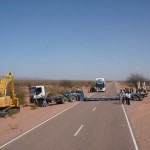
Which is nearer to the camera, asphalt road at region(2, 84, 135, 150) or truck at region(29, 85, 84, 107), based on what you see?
asphalt road at region(2, 84, 135, 150)

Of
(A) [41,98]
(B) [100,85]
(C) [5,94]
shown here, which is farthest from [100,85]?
(C) [5,94]

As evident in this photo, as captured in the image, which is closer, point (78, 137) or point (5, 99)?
point (78, 137)

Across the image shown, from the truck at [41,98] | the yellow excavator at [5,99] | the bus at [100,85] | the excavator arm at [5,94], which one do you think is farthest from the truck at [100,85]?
the excavator arm at [5,94]

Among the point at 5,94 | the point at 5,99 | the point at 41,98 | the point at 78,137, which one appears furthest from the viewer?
the point at 41,98

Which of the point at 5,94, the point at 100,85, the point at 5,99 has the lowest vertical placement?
the point at 5,99

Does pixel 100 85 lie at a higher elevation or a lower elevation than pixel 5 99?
higher

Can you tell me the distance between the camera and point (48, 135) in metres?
16.2

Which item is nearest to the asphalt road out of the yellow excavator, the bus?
the yellow excavator

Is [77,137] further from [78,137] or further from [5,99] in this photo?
[5,99]

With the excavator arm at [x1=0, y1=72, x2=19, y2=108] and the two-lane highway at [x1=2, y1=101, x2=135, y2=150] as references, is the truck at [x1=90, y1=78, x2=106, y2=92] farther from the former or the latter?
the two-lane highway at [x1=2, y1=101, x2=135, y2=150]

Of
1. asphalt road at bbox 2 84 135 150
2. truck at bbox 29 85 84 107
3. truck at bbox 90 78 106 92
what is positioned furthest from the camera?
truck at bbox 90 78 106 92

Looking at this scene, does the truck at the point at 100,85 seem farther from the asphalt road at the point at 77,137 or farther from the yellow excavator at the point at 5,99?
the asphalt road at the point at 77,137

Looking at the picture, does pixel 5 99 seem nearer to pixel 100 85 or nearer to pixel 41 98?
pixel 41 98

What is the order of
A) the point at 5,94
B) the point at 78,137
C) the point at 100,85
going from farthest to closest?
the point at 100,85 < the point at 5,94 < the point at 78,137
